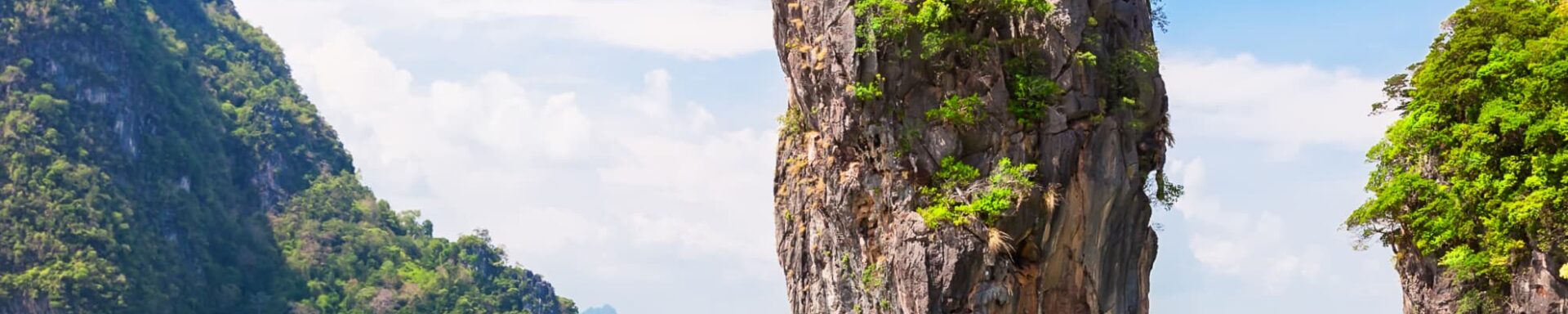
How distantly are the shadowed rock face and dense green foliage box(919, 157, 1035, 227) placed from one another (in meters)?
0.11

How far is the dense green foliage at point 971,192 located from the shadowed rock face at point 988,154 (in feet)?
0.35

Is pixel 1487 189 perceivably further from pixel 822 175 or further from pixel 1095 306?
pixel 822 175

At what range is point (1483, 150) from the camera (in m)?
27.3

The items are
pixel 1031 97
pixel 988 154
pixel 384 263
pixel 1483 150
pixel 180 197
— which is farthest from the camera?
pixel 384 263

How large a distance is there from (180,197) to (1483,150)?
7630 cm

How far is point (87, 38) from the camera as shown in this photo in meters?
92.0

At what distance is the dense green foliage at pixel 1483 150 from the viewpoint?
26.4 m

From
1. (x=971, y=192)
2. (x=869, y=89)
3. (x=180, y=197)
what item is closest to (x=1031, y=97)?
(x=971, y=192)

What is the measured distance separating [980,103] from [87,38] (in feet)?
252

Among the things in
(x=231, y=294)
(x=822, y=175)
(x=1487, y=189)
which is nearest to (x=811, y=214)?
(x=822, y=175)

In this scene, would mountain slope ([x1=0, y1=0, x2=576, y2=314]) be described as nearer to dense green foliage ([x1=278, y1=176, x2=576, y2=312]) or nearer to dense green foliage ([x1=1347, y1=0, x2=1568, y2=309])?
dense green foliage ([x1=278, y1=176, x2=576, y2=312])

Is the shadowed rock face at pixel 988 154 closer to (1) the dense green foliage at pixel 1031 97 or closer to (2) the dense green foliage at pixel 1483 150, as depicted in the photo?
(1) the dense green foliage at pixel 1031 97

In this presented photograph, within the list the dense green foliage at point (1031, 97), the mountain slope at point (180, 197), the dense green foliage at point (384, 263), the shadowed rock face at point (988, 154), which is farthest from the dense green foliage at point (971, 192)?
the dense green foliage at point (384, 263)

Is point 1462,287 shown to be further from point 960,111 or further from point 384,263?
point 384,263
